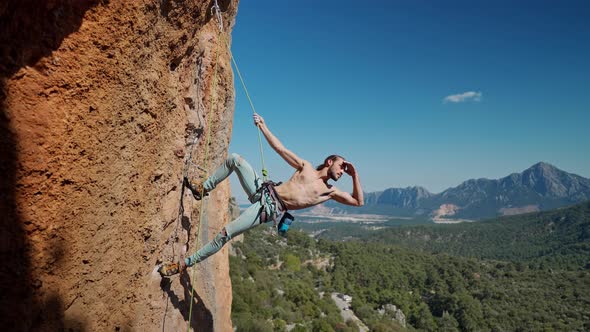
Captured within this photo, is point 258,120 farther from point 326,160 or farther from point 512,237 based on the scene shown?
point 512,237

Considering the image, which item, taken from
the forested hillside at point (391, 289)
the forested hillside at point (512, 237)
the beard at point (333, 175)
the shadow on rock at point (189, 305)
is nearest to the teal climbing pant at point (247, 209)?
the shadow on rock at point (189, 305)

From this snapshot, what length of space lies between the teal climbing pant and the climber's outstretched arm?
1.67 feet

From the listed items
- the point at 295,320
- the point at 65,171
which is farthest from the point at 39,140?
the point at 295,320

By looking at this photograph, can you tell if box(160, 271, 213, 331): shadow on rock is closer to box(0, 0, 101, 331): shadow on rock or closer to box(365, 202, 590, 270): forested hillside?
box(0, 0, 101, 331): shadow on rock

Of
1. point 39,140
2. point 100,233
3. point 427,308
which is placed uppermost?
point 39,140

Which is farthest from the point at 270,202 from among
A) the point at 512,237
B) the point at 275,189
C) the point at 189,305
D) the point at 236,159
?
the point at 512,237

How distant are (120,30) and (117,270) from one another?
2284 millimetres

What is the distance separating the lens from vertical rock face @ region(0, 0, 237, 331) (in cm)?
251

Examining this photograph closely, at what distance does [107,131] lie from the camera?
3156 millimetres

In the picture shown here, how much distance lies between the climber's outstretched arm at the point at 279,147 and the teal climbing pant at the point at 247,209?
20.1 inches

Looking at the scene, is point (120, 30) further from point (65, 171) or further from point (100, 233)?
point (100, 233)

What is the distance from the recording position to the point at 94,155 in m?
3.07

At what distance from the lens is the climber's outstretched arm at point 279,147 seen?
213 inches

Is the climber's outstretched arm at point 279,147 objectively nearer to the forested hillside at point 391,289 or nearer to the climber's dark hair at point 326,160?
the climber's dark hair at point 326,160
